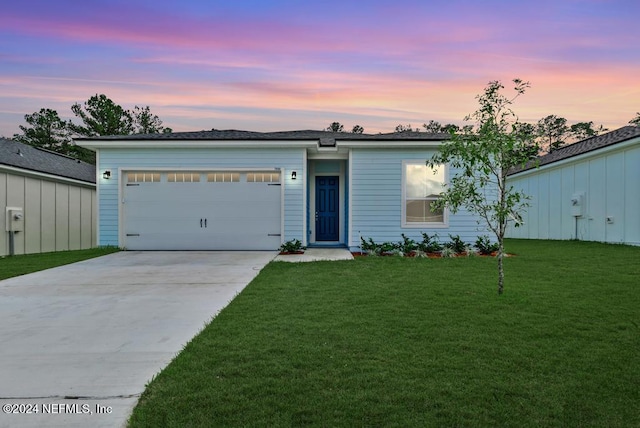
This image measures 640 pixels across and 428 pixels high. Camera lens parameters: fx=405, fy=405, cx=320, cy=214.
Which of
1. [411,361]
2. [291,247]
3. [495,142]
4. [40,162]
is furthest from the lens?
[40,162]

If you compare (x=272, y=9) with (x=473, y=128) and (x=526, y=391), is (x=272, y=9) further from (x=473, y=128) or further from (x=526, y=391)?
(x=526, y=391)

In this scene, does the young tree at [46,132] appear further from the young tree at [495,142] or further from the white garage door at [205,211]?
the young tree at [495,142]

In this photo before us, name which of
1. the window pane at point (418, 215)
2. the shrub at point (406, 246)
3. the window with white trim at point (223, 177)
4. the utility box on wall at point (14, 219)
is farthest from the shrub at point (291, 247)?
the utility box on wall at point (14, 219)

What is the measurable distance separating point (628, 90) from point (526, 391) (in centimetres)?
1592

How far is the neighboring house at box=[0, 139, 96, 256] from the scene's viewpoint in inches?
446

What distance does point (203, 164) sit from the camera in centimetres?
1102

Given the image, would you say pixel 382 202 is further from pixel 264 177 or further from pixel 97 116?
pixel 97 116

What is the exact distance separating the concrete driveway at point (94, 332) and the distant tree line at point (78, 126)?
2639 centimetres

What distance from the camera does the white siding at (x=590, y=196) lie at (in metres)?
11.8

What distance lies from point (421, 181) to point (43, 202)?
1158cm

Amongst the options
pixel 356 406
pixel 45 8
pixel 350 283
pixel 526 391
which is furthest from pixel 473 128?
pixel 45 8

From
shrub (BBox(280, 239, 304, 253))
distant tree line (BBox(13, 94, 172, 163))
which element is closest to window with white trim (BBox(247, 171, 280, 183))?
shrub (BBox(280, 239, 304, 253))

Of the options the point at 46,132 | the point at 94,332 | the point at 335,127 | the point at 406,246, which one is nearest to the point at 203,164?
the point at 406,246

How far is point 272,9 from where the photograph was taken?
1033 centimetres
